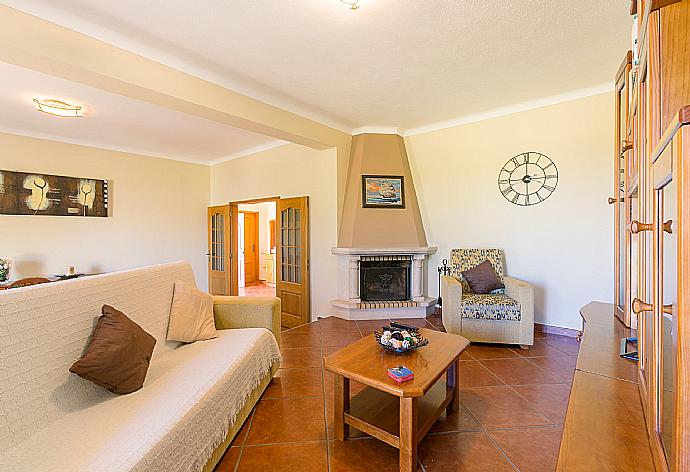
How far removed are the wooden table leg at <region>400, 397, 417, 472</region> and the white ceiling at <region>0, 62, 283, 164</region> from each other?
3.85 metres

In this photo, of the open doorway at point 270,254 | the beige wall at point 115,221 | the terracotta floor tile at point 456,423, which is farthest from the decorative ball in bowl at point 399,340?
the beige wall at point 115,221

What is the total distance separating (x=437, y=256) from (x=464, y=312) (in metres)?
1.32

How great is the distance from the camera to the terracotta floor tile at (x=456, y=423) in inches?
78.5

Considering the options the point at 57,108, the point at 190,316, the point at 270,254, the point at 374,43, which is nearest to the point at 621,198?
the point at 374,43

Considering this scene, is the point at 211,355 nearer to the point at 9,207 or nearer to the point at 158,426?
the point at 158,426

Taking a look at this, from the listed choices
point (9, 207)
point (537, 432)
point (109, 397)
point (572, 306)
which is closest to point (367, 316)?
point (572, 306)

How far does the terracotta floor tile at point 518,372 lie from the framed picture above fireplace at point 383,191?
2.35 m

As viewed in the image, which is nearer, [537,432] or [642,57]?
[642,57]

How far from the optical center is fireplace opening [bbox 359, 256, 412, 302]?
14.9 ft

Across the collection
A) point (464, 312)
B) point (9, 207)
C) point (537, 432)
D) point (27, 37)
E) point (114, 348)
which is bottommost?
point (537, 432)

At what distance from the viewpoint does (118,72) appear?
7.91ft

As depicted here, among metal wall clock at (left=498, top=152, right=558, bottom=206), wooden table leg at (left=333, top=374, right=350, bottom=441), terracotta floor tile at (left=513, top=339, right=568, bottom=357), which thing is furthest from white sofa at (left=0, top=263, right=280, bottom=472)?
metal wall clock at (left=498, top=152, right=558, bottom=206)

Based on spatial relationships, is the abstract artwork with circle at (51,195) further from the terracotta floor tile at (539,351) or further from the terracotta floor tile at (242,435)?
the terracotta floor tile at (539,351)

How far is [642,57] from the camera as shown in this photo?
1041mm
